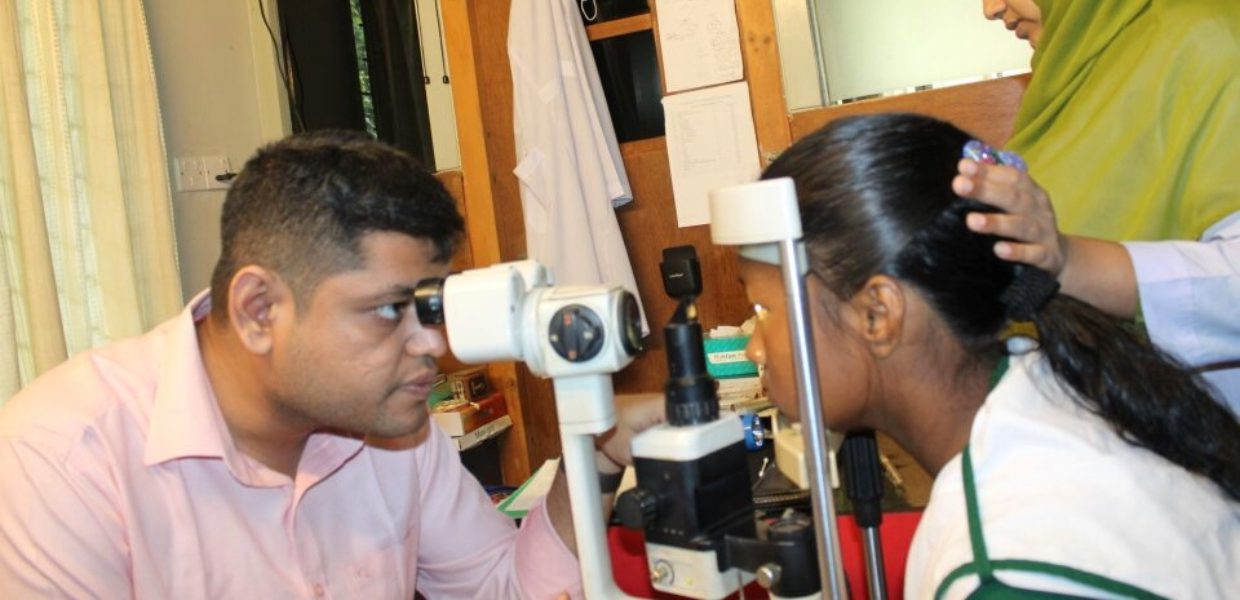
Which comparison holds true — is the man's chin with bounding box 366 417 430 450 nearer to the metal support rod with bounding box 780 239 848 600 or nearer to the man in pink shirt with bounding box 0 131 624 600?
the man in pink shirt with bounding box 0 131 624 600

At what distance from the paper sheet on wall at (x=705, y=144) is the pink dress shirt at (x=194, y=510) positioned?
4.58 feet

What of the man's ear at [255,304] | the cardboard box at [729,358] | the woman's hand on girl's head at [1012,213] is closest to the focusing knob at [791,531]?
the woman's hand on girl's head at [1012,213]

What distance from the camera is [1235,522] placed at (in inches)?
32.3

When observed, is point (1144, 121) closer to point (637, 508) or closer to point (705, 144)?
point (637, 508)

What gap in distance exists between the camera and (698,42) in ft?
8.51

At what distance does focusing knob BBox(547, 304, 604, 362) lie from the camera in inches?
28.9

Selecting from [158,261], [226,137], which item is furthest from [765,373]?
[226,137]

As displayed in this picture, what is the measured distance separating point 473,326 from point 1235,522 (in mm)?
673

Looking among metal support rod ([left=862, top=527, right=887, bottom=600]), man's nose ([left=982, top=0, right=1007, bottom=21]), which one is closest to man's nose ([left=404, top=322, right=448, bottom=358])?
metal support rod ([left=862, top=527, right=887, bottom=600])

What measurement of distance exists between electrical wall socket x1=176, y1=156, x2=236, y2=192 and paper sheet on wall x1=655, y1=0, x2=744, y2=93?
4.51 ft

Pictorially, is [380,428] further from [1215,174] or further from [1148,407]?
[1215,174]

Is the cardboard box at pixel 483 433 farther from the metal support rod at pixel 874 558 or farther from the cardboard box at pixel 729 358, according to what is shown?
the metal support rod at pixel 874 558

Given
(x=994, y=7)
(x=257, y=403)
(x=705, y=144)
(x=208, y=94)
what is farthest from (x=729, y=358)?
(x=208, y=94)

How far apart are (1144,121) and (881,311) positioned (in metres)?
0.59
